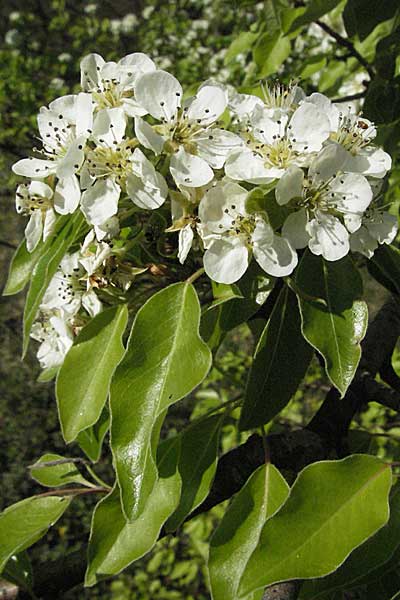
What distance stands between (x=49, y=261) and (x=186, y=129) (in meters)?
0.18

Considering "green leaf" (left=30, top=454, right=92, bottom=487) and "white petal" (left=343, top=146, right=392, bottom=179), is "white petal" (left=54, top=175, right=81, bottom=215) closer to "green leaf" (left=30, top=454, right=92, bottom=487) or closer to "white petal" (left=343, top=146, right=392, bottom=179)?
"white petal" (left=343, top=146, right=392, bottom=179)

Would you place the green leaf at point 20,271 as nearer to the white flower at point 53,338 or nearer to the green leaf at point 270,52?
the white flower at point 53,338

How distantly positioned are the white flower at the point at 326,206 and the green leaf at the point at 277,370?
103 mm

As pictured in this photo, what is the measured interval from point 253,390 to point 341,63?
120 centimetres

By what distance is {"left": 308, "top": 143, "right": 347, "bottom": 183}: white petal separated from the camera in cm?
57

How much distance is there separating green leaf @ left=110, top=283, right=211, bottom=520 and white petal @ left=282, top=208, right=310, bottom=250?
10 cm

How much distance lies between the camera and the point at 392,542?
0.58 metres

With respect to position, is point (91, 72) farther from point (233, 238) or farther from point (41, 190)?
point (233, 238)

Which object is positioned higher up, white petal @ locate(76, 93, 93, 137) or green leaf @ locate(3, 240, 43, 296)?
white petal @ locate(76, 93, 93, 137)

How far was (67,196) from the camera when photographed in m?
0.62

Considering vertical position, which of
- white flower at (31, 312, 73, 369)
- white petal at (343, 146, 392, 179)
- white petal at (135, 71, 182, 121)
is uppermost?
white petal at (135, 71, 182, 121)

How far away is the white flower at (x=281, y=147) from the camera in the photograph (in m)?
0.57

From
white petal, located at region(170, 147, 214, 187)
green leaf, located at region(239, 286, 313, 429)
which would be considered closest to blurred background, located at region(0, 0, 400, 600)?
green leaf, located at region(239, 286, 313, 429)

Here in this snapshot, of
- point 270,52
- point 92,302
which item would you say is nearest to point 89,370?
point 92,302
